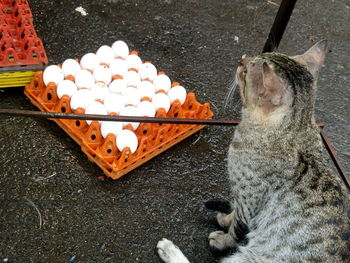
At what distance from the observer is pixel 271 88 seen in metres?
2.01

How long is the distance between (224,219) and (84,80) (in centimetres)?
127

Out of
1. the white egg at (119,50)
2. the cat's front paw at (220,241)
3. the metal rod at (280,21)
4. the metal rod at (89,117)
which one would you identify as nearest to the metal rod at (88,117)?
the metal rod at (89,117)

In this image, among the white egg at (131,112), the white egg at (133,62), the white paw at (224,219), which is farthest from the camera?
the white egg at (133,62)

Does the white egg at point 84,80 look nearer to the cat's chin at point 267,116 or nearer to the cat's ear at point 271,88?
the cat's chin at point 267,116

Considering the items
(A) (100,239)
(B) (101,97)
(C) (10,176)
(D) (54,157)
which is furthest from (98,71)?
(A) (100,239)

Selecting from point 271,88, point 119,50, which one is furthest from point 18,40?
point 271,88

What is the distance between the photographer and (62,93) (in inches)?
112

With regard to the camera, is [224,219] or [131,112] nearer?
[224,219]

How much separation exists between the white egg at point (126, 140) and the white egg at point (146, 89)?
36cm

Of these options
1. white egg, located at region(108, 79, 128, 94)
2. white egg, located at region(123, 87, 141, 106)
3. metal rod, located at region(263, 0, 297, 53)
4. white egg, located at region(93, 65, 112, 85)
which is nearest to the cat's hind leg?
white egg, located at region(123, 87, 141, 106)

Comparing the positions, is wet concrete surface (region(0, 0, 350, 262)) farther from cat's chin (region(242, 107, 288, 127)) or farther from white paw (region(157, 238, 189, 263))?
cat's chin (region(242, 107, 288, 127))

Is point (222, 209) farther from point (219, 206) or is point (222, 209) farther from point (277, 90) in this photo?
point (277, 90)

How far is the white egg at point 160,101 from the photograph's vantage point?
291 centimetres

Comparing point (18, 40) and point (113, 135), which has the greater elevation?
point (18, 40)
